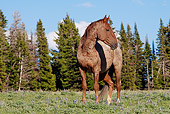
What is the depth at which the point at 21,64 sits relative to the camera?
47656mm

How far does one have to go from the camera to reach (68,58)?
172 feet

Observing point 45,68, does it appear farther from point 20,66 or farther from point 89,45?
point 89,45

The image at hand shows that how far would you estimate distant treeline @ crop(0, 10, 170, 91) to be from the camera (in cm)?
4759

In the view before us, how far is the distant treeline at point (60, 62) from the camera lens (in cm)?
4759

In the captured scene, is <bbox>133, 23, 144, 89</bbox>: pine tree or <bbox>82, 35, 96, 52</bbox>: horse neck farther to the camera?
<bbox>133, 23, 144, 89</bbox>: pine tree

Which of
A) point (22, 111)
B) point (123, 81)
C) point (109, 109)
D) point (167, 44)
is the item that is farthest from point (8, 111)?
point (167, 44)

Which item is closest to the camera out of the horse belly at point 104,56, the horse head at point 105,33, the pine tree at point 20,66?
the horse head at point 105,33

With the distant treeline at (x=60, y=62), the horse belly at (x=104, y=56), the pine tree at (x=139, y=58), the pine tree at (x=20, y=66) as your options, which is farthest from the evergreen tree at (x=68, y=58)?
the horse belly at (x=104, y=56)

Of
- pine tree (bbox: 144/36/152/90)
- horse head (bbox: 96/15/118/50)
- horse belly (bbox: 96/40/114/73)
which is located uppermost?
pine tree (bbox: 144/36/152/90)

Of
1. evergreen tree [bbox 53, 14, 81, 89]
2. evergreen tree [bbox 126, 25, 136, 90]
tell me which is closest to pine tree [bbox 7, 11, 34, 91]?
evergreen tree [bbox 53, 14, 81, 89]

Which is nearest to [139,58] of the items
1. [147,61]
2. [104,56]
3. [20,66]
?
[147,61]

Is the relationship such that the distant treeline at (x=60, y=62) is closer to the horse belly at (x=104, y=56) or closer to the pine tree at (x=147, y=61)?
the pine tree at (x=147, y=61)

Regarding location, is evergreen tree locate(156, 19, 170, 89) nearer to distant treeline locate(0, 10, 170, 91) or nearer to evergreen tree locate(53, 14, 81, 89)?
distant treeline locate(0, 10, 170, 91)

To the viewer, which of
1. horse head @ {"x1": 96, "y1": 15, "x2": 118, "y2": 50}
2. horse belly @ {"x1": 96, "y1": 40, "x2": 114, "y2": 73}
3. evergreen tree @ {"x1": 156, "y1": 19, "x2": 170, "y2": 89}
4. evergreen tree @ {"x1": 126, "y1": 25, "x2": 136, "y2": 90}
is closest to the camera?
horse head @ {"x1": 96, "y1": 15, "x2": 118, "y2": 50}
